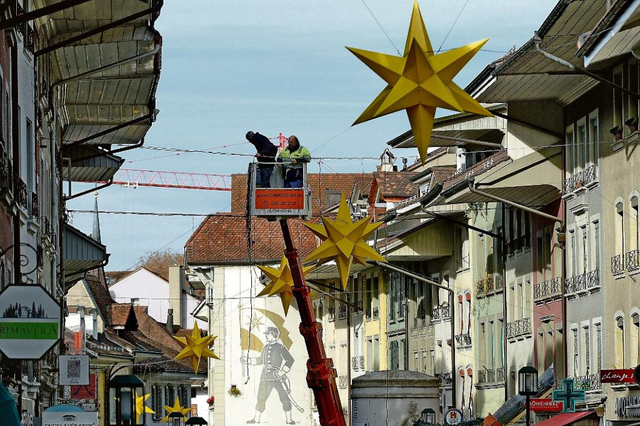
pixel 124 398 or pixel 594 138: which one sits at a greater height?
pixel 594 138

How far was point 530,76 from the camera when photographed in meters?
40.8

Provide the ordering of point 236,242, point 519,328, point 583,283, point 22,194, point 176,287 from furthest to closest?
point 176,287 → point 236,242 → point 519,328 → point 583,283 → point 22,194

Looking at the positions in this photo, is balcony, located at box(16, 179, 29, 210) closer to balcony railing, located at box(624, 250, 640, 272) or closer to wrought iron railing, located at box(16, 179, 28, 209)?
wrought iron railing, located at box(16, 179, 28, 209)

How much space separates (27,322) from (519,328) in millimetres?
34940

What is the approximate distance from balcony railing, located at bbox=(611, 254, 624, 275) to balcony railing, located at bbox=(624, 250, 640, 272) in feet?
1.34

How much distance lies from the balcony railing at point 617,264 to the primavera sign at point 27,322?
22.1 m

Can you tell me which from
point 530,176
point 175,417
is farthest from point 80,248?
point 175,417

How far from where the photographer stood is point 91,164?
48250 millimetres

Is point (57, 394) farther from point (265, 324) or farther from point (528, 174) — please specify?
point (265, 324)

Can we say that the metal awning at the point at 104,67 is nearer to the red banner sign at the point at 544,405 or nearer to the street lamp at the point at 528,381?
the street lamp at the point at 528,381

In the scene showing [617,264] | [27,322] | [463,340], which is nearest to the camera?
[27,322]

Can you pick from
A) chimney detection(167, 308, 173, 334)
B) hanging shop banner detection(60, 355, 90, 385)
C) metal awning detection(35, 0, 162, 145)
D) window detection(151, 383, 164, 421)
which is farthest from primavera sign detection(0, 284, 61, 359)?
chimney detection(167, 308, 173, 334)

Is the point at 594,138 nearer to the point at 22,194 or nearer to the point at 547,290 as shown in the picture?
the point at 547,290

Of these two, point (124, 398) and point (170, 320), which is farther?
point (170, 320)
